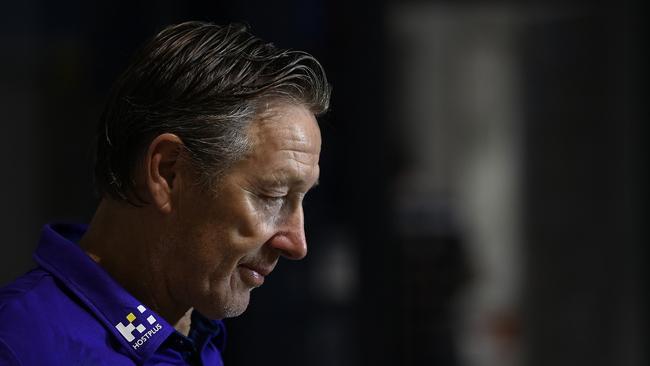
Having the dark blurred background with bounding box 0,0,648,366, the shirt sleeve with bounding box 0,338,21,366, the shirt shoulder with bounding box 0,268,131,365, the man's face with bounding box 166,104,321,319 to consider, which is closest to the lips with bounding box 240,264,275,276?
the man's face with bounding box 166,104,321,319

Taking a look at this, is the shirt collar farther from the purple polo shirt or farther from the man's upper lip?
the man's upper lip

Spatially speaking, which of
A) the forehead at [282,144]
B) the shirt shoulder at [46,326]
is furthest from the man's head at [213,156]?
the shirt shoulder at [46,326]

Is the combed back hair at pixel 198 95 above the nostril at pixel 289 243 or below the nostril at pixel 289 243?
above

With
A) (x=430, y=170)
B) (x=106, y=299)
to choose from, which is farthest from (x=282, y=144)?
(x=430, y=170)

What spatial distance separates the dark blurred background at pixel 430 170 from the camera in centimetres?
477

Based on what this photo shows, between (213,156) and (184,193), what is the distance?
8 centimetres

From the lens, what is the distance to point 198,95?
1.80m

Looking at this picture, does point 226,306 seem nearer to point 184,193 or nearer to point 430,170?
point 184,193

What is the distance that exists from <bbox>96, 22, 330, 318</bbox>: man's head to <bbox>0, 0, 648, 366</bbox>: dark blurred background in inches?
108

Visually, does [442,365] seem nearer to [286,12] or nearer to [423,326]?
[423,326]

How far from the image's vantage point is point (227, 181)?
1.83 meters

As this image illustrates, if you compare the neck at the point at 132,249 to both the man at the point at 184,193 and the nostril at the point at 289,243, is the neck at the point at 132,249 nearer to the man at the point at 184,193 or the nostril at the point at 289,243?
the man at the point at 184,193

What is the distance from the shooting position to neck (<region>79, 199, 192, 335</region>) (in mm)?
1874

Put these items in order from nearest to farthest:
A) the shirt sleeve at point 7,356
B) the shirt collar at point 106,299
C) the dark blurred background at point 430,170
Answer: the shirt sleeve at point 7,356, the shirt collar at point 106,299, the dark blurred background at point 430,170
